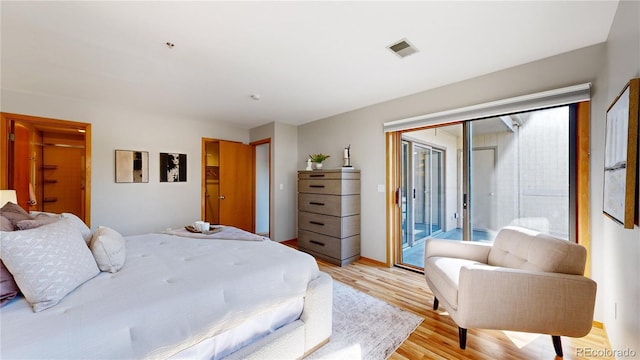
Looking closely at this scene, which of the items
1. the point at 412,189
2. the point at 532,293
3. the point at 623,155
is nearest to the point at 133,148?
the point at 412,189

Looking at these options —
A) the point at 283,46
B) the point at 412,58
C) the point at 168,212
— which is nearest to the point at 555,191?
the point at 412,58

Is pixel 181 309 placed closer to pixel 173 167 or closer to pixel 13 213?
pixel 13 213

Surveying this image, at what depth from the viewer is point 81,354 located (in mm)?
948

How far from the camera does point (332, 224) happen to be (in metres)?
3.59

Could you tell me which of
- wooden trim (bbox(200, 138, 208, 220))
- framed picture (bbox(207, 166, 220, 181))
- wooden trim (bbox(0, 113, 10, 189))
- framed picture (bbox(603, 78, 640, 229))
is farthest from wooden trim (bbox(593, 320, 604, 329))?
wooden trim (bbox(0, 113, 10, 189))

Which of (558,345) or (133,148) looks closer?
(558,345)

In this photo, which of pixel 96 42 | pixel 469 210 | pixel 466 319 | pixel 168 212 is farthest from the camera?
pixel 168 212

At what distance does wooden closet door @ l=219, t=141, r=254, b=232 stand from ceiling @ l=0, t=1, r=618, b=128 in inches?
69.8

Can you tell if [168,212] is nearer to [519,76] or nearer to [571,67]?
[519,76]

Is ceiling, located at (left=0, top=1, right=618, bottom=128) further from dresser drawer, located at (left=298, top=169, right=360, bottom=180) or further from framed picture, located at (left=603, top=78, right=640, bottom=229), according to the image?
dresser drawer, located at (left=298, top=169, right=360, bottom=180)

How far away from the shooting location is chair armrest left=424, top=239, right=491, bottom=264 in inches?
89.0

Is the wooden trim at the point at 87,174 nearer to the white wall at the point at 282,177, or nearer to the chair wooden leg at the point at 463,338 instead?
the white wall at the point at 282,177

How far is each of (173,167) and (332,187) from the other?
2.75 metres

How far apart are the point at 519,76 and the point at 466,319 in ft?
7.50
